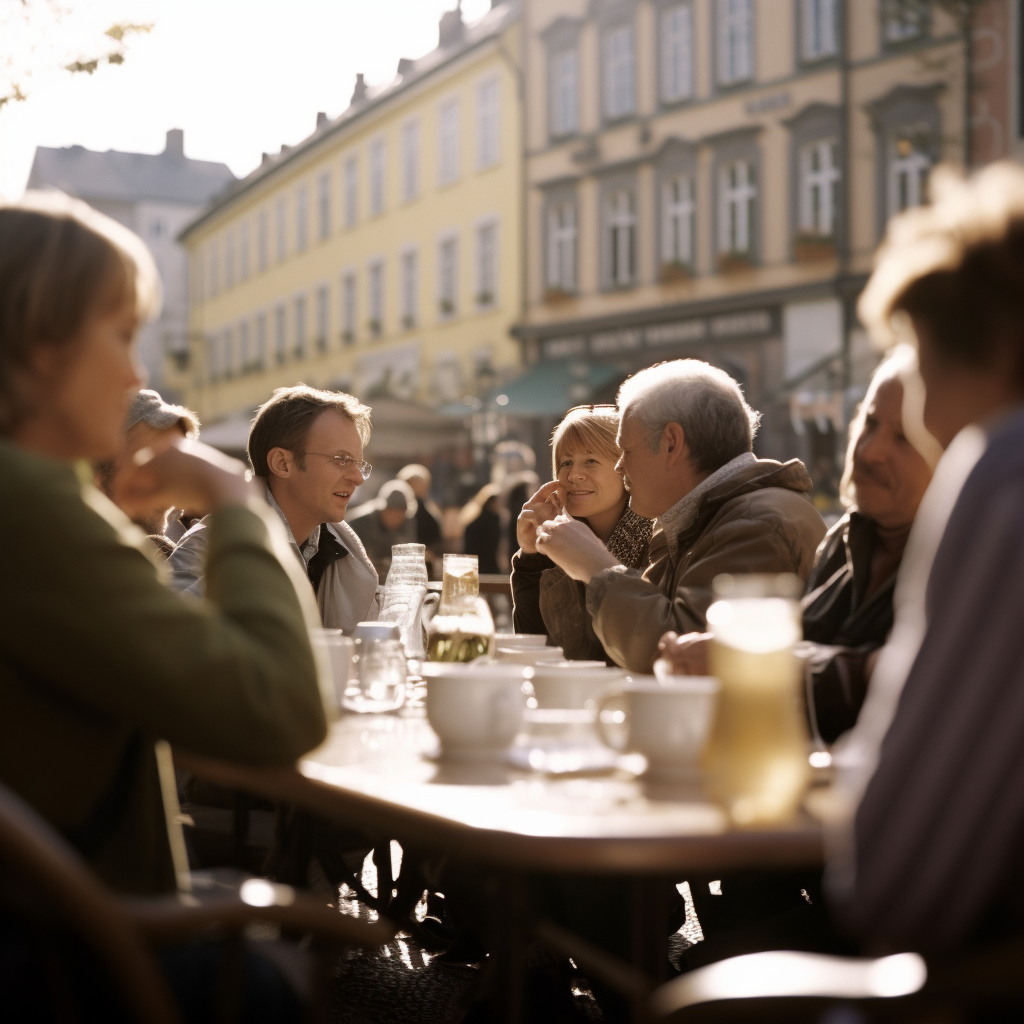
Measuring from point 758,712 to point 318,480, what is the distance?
291 centimetres

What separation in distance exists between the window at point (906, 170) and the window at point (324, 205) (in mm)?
19187

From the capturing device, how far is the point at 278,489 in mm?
→ 4598

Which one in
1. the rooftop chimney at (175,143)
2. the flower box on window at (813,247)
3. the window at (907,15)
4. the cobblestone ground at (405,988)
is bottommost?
the cobblestone ground at (405,988)

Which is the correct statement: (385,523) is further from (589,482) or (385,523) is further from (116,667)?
(116,667)

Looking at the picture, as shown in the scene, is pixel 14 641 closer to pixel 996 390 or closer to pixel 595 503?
pixel 996 390

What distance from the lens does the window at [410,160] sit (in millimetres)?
31766

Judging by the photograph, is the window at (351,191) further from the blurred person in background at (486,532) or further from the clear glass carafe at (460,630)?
the clear glass carafe at (460,630)

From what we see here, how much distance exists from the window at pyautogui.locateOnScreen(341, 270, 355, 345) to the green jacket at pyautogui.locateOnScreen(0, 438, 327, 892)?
111ft

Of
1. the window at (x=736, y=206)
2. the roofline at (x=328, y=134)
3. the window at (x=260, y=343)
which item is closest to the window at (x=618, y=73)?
the roofline at (x=328, y=134)

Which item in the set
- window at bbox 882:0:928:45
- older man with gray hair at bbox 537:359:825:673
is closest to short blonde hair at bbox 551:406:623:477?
older man with gray hair at bbox 537:359:825:673

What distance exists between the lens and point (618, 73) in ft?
83.6

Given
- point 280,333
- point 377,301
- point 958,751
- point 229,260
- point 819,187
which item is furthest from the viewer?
point 229,260

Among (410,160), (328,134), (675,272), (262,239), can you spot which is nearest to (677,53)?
(675,272)

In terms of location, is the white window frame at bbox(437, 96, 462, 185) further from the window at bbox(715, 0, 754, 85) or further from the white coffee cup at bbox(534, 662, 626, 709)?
the white coffee cup at bbox(534, 662, 626, 709)
